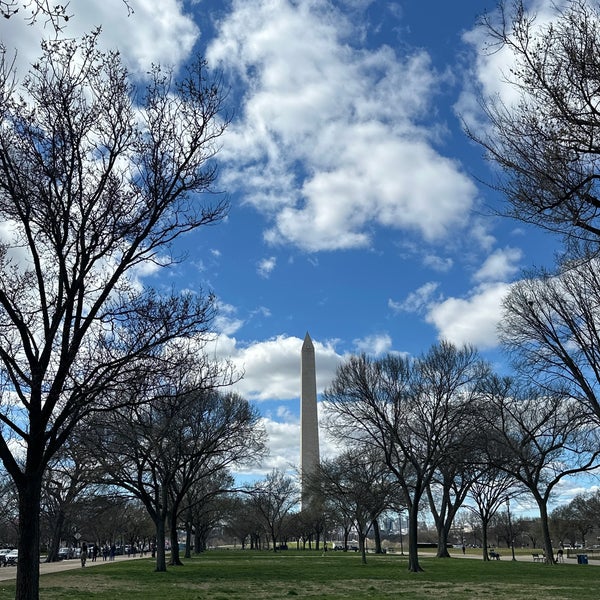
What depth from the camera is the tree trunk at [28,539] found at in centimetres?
934

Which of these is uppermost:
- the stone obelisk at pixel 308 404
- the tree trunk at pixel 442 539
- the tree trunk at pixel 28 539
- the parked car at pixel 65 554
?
the stone obelisk at pixel 308 404

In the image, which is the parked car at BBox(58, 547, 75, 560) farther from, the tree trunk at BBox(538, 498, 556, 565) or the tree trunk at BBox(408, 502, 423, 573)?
the tree trunk at BBox(538, 498, 556, 565)

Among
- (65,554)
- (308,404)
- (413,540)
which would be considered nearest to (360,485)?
(413,540)

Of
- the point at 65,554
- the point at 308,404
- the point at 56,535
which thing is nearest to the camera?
the point at 56,535

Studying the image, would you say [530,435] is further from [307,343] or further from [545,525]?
[307,343]

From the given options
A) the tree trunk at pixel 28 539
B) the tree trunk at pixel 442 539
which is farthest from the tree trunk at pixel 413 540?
the tree trunk at pixel 28 539

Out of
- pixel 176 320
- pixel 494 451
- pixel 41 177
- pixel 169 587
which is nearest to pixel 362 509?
pixel 494 451

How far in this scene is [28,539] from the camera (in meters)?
9.61

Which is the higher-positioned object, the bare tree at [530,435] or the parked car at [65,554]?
the bare tree at [530,435]

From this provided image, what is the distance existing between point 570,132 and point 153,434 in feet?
80.5

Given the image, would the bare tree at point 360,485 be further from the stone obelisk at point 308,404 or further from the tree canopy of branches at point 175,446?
the stone obelisk at point 308,404

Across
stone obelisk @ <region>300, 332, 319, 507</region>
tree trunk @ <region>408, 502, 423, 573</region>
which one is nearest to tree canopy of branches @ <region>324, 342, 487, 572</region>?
tree trunk @ <region>408, 502, 423, 573</region>

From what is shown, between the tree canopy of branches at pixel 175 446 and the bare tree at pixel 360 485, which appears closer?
the tree canopy of branches at pixel 175 446

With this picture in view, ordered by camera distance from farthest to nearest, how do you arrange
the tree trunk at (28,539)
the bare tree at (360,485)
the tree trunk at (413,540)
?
the bare tree at (360,485), the tree trunk at (413,540), the tree trunk at (28,539)
